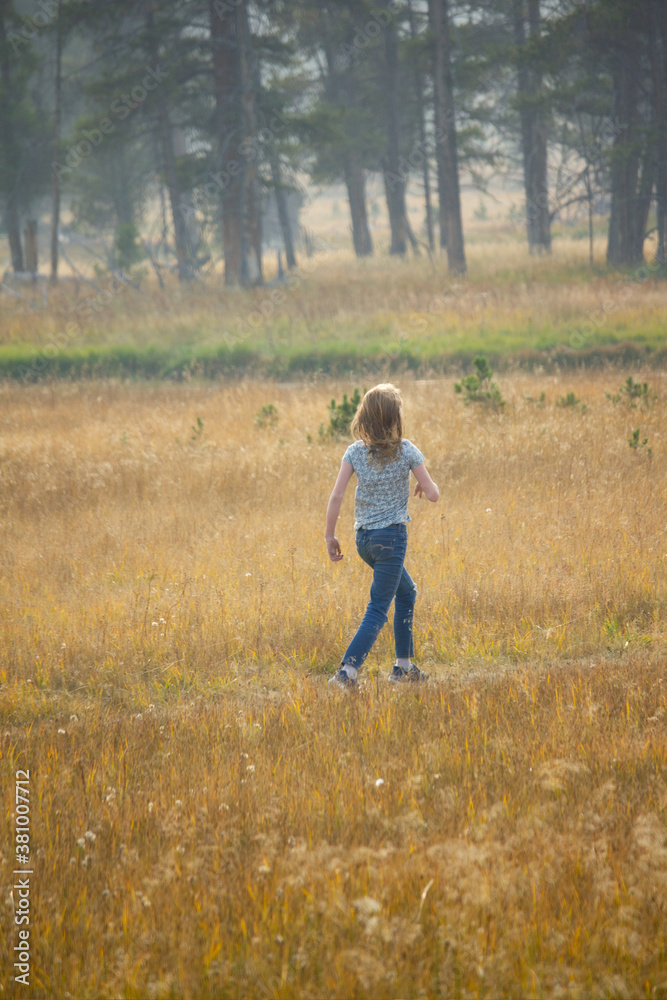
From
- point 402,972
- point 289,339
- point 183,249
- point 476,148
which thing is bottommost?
point 402,972

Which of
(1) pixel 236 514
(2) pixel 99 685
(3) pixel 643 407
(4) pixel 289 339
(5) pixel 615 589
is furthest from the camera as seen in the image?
(4) pixel 289 339

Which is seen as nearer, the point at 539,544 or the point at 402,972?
the point at 402,972

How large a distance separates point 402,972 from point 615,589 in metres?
3.31

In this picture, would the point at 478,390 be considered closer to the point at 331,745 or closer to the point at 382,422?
Answer: the point at 382,422

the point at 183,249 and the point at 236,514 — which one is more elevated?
the point at 183,249

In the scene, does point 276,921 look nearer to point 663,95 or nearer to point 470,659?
point 470,659

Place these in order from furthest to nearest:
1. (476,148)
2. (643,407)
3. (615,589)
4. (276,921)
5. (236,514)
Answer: (476,148), (643,407), (236,514), (615,589), (276,921)

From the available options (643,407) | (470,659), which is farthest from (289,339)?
(470,659)

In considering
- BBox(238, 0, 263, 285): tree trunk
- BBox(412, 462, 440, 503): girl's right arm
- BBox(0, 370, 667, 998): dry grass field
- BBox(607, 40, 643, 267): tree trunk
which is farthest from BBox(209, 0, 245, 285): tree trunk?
BBox(412, 462, 440, 503): girl's right arm

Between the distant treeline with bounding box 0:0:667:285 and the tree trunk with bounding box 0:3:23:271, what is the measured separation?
0.06m

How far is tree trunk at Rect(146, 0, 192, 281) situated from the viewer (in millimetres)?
20812

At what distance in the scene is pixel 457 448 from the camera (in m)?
7.95

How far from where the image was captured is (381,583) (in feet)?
12.6

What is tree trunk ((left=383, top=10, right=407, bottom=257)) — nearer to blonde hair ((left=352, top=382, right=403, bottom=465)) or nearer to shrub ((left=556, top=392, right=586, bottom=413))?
shrub ((left=556, top=392, right=586, bottom=413))
